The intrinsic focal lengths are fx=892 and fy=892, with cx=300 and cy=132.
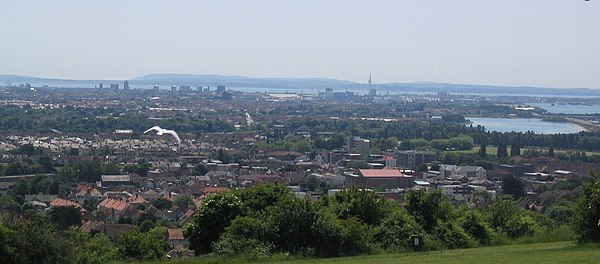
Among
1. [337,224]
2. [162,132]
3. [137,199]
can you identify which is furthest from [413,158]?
[337,224]

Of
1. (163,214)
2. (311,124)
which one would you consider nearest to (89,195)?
(163,214)

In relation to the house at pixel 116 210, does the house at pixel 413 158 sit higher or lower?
lower

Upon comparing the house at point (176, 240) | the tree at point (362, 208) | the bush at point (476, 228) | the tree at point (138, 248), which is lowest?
the house at point (176, 240)

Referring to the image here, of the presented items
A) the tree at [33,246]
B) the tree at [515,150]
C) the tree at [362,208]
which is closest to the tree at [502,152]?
the tree at [515,150]

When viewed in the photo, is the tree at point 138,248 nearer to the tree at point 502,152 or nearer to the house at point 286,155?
the house at point 286,155

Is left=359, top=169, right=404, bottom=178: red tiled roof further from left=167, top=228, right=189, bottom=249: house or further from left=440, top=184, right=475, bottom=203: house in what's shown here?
left=167, top=228, right=189, bottom=249: house
